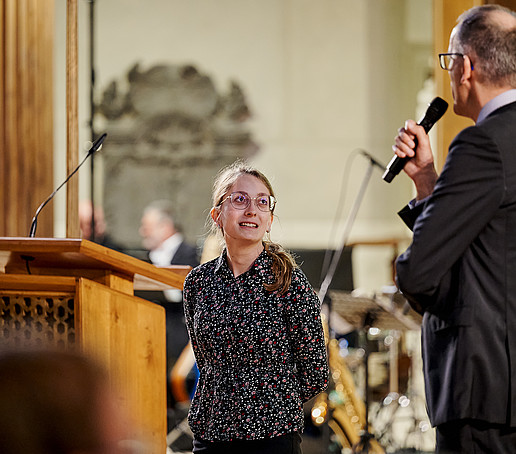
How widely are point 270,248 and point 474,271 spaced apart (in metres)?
0.83

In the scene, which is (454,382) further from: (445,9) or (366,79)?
(366,79)

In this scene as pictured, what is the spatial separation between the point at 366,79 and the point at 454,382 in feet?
29.6

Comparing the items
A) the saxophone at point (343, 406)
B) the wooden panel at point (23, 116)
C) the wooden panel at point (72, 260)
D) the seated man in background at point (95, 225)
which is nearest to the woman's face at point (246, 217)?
the wooden panel at point (72, 260)

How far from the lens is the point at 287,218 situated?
10680 mm

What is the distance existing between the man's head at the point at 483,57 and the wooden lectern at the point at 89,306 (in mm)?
1094

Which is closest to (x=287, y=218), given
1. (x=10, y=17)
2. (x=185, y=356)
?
(x=185, y=356)

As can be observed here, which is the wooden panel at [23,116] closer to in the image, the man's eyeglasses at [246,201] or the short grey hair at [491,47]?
the man's eyeglasses at [246,201]

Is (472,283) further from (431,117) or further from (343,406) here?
(343,406)

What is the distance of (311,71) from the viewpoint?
1073 centimetres

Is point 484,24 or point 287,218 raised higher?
point 484,24

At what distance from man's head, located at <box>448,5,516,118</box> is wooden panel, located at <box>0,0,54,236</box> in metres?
3.05

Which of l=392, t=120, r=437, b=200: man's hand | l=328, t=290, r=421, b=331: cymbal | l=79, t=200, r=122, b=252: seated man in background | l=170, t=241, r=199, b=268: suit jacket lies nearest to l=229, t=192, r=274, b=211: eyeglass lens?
l=392, t=120, r=437, b=200: man's hand

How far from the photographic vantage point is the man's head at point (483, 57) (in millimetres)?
2197

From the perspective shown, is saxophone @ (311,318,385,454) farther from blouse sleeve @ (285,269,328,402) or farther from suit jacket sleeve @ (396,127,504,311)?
suit jacket sleeve @ (396,127,504,311)
